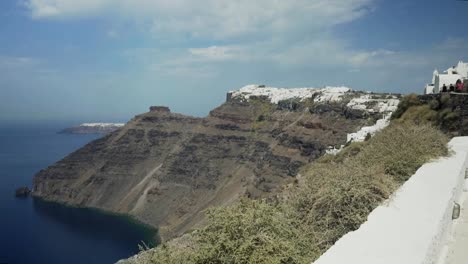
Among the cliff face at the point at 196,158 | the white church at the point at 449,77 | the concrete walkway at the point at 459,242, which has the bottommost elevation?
the cliff face at the point at 196,158

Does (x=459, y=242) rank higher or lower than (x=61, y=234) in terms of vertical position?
higher

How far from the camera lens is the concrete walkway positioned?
30.8 ft

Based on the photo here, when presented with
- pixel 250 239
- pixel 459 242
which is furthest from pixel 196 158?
pixel 459 242

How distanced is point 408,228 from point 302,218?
4.18 meters

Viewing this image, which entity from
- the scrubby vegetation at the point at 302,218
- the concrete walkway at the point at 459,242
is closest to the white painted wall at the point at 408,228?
the concrete walkway at the point at 459,242

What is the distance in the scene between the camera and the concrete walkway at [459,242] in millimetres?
9383

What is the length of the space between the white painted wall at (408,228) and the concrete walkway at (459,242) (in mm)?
229

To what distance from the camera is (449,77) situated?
3416 centimetres

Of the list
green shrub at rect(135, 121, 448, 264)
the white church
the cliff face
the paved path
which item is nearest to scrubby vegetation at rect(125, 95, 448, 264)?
green shrub at rect(135, 121, 448, 264)

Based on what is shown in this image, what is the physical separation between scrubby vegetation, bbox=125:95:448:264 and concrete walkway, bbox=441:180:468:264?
243 centimetres

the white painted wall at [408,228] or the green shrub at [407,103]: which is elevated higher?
the green shrub at [407,103]

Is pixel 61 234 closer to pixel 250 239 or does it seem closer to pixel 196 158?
pixel 196 158

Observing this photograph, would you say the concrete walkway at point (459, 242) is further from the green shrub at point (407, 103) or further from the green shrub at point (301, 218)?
the green shrub at point (407, 103)

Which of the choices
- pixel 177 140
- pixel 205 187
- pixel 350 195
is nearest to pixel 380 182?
pixel 350 195
